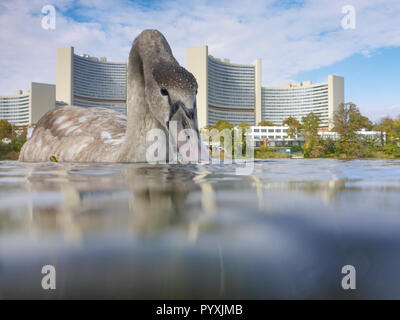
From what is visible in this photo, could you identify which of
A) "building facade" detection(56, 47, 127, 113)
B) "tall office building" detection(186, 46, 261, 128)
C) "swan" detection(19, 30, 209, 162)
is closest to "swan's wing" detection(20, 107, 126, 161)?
"swan" detection(19, 30, 209, 162)

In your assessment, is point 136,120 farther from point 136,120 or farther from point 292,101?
point 292,101

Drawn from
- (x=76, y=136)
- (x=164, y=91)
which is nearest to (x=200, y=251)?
(x=164, y=91)

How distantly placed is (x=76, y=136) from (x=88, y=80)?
119 meters

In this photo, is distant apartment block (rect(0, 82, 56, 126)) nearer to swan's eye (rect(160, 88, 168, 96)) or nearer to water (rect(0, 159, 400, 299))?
swan's eye (rect(160, 88, 168, 96))

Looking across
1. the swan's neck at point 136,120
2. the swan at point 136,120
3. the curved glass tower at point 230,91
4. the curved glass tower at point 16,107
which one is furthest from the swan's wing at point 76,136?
the curved glass tower at point 16,107

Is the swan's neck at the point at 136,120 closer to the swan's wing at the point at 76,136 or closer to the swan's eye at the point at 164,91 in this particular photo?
the swan's wing at the point at 76,136

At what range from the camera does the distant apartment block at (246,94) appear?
11712 cm

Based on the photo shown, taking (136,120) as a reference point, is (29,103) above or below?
above

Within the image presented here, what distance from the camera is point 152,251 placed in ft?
2.85

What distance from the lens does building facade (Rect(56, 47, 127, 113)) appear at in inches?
4279

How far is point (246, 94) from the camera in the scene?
135 metres

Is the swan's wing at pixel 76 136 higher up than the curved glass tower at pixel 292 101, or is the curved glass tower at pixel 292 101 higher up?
the curved glass tower at pixel 292 101
